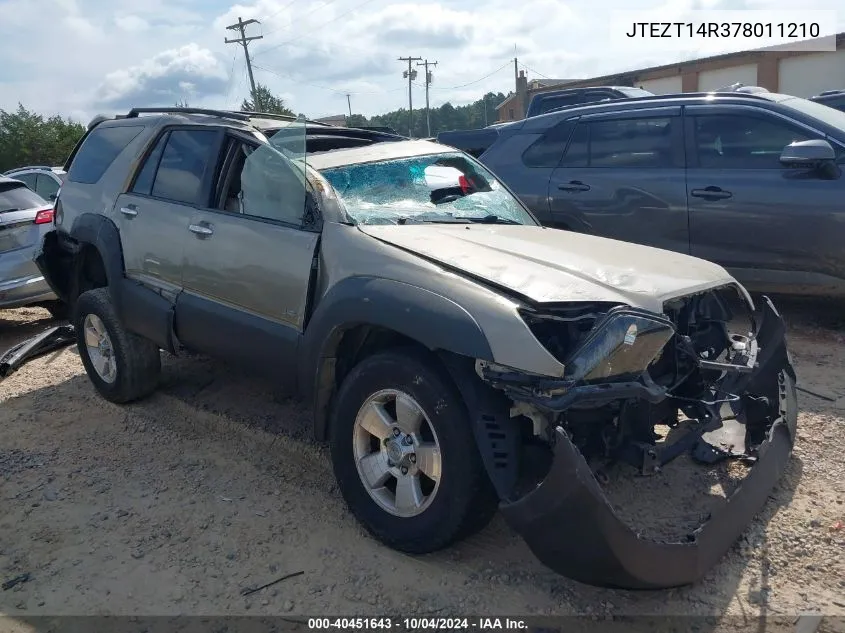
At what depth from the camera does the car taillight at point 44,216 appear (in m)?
7.43

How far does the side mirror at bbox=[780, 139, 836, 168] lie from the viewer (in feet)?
17.5

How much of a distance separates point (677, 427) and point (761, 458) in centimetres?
36

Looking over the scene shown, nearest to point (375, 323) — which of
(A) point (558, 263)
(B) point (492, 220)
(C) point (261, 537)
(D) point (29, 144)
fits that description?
(A) point (558, 263)

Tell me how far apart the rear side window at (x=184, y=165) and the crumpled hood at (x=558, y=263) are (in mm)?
1414

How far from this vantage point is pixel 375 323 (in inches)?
121

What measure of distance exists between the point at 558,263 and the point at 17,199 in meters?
6.52

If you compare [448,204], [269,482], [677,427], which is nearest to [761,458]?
[677,427]

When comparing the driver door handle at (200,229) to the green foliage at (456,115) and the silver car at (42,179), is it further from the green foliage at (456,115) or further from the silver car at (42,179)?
the green foliage at (456,115)

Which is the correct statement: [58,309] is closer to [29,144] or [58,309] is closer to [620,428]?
[620,428]

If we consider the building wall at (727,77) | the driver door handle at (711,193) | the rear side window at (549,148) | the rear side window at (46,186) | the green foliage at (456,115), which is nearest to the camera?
the driver door handle at (711,193)

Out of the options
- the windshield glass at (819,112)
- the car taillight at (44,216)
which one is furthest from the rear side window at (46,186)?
the windshield glass at (819,112)

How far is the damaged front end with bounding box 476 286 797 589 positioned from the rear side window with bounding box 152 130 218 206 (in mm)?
2459

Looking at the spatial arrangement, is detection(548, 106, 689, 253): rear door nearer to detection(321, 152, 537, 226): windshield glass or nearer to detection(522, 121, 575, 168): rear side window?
detection(522, 121, 575, 168): rear side window

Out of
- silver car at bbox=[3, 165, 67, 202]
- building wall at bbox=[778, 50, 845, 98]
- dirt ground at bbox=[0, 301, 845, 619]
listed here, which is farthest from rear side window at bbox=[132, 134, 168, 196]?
building wall at bbox=[778, 50, 845, 98]
